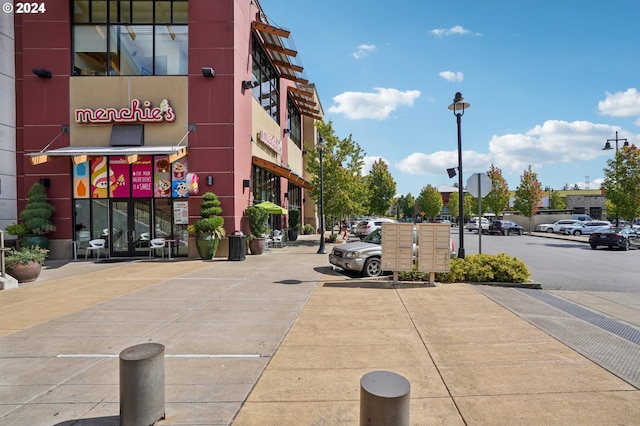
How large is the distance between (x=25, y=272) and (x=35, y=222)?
6099 mm

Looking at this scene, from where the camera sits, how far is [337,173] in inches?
939

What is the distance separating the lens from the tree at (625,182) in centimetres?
2409

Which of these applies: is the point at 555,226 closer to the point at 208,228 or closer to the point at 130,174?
the point at 208,228

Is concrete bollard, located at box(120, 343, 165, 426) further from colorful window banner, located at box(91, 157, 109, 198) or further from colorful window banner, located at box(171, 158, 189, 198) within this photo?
colorful window banner, located at box(91, 157, 109, 198)

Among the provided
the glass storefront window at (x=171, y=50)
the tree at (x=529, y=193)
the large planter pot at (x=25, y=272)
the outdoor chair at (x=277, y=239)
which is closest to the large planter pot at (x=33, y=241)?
the large planter pot at (x=25, y=272)

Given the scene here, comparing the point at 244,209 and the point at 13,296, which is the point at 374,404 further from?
the point at 244,209

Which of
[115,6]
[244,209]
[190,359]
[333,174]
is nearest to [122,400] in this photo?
[190,359]

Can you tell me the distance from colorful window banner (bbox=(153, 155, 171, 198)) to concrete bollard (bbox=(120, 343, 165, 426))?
1372 centimetres

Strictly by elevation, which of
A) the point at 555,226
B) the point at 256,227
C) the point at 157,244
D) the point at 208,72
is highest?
the point at 208,72

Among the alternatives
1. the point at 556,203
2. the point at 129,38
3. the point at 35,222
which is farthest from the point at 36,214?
the point at 556,203

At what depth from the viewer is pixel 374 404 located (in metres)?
2.24

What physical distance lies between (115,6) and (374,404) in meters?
19.7

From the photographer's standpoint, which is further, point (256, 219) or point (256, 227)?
point (256, 227)

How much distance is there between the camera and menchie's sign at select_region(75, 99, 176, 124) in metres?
15.2
